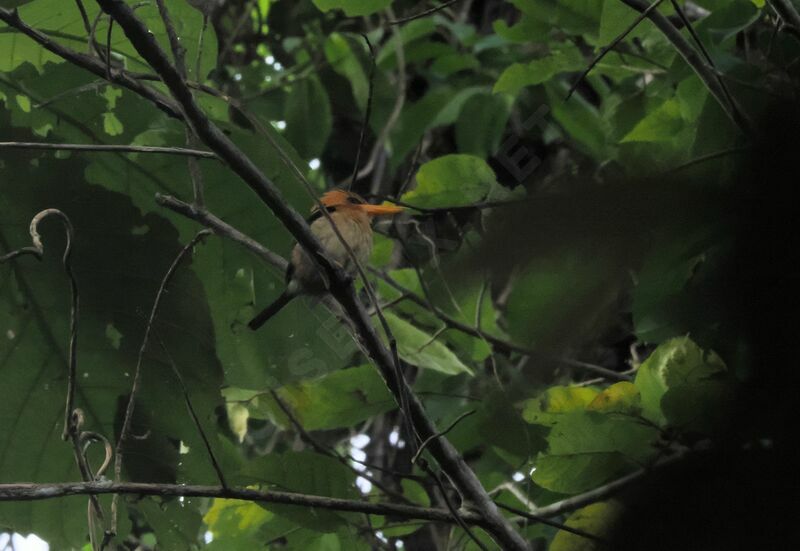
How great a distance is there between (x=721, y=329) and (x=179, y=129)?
7.65 ft

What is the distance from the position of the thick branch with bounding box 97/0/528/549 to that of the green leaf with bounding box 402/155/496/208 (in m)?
0.79

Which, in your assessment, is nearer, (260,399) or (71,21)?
(71,21)

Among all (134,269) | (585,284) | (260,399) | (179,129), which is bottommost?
(260,399)

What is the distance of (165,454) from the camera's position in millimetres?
2523

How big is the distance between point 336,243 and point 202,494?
7.30 ft

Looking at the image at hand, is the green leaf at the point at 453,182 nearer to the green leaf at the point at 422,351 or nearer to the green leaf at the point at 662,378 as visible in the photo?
the green leaf at the point at 422,351

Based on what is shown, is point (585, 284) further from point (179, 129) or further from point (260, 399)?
point (260, 399)

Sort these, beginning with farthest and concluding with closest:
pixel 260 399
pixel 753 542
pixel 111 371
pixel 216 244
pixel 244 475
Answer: pixel 260 399
pixel 216 244
pixel 111 371
pixel 244 475
pixel 753 542

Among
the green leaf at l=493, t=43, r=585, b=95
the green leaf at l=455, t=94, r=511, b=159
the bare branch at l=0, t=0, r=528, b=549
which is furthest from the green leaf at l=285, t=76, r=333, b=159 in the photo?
the bare branch at l=0, t=0, r=528, b=549

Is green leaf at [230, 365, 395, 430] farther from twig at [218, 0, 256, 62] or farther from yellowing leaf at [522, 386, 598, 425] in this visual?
twig at [218, 0, 256, 62]

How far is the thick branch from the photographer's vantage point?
1.71 m

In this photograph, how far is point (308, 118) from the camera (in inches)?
174

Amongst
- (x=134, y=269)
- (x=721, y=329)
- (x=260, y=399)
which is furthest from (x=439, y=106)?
(x=721, y=329)

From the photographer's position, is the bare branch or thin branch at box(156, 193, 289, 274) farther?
thin branch at box(156, 193, 289, 274)
